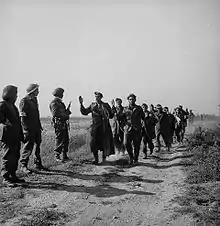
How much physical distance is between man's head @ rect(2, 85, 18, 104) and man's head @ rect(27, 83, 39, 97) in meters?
1.19

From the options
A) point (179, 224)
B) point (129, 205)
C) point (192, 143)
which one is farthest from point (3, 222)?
point (192, 143)

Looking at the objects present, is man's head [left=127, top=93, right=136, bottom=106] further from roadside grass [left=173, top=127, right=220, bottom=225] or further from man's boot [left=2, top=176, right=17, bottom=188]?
man's boot [left=2, top=176, right=17, bottom=188]

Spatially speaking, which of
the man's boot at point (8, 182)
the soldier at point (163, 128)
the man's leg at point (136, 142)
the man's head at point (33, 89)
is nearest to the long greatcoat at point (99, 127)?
the man's leg at point (136, 142)

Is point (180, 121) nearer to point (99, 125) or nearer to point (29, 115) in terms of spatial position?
point (99, 125)

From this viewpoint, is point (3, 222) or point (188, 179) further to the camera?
point (188, 179)

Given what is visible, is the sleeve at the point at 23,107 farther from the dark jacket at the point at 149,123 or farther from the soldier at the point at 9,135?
the dark jacket at the point at 149,123

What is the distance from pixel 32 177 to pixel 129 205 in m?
3.00

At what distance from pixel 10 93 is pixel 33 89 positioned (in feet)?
4.54

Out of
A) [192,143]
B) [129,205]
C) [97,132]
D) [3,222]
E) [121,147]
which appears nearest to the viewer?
[3,222]

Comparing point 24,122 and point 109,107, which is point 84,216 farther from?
point 109,107

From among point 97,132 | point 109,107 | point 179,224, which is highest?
point 109,107

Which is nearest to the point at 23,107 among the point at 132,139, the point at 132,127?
the point at 132,127

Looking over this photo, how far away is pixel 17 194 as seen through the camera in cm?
654

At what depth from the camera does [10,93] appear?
24.1ft
